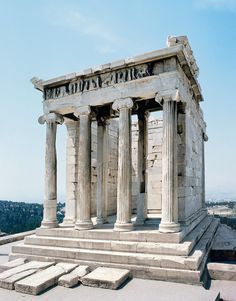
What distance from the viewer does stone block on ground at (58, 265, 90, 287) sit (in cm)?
898

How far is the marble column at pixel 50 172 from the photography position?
1322cm

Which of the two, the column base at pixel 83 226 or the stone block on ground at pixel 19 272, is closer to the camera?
the stone block on ground at pixel 19 272

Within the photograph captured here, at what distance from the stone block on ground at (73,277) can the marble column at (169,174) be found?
3.05 m

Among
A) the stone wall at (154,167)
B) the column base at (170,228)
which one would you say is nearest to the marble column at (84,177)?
the column base at (170,228)

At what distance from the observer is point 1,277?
30.7 ft

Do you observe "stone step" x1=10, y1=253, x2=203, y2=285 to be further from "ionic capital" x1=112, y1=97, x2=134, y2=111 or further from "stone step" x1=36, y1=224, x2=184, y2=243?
"ionic capital" x1=112, y1=97, x2=134, y2=111

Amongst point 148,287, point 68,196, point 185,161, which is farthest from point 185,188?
point 68,196

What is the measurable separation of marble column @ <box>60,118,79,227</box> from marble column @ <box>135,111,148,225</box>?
3.56m

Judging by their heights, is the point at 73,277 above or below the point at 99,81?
below

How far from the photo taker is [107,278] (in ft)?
29.4

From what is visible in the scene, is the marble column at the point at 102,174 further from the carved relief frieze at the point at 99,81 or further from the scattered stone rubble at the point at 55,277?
the scattered stone rubble at the point at 55,277

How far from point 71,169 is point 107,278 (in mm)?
7423

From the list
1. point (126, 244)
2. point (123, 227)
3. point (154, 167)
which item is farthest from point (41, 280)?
point (154, 167)

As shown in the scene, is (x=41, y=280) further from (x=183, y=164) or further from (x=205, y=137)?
(x=205, y=137)
